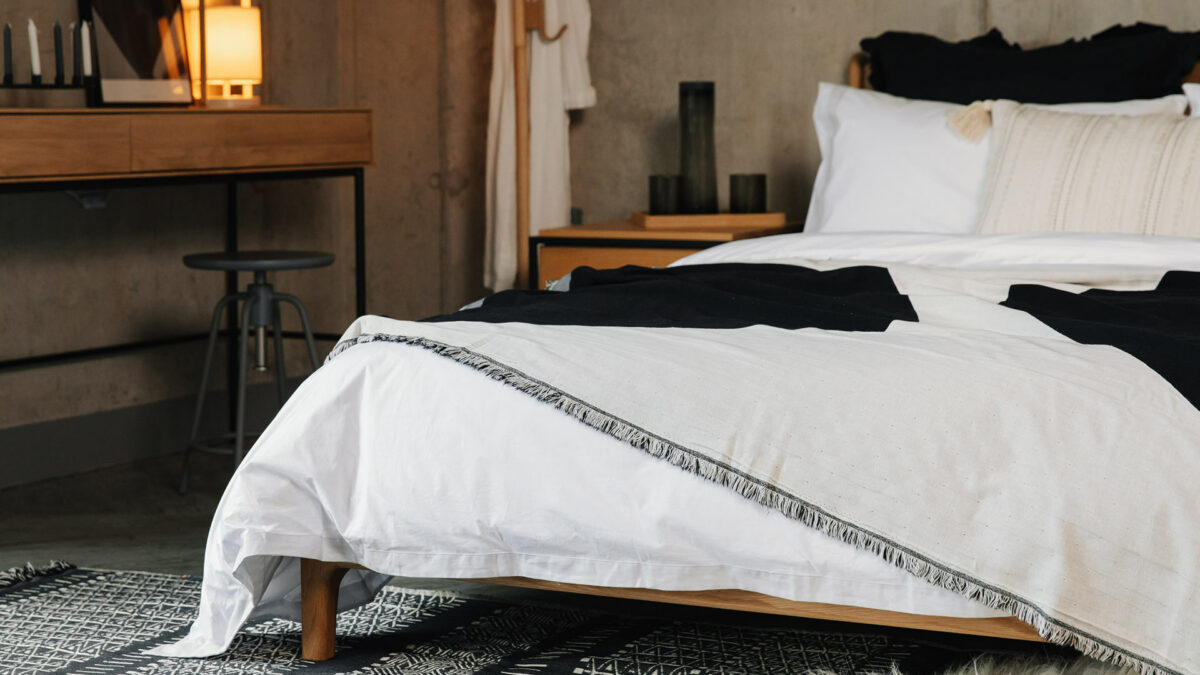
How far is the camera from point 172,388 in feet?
13.5

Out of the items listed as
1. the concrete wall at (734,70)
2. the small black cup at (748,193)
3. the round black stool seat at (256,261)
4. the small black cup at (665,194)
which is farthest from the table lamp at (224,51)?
the small black cup at (748,193)

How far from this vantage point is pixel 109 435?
153 inches

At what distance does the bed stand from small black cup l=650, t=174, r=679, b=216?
5.96ft

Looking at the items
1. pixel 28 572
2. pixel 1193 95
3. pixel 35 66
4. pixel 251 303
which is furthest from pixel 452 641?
pixel 1193 95

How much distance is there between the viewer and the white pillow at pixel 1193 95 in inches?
135

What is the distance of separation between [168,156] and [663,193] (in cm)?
139

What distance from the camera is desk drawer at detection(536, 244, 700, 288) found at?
3.80 meters

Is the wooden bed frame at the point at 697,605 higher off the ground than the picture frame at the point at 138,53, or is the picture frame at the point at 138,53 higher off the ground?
the picture frame at the point at 138,53

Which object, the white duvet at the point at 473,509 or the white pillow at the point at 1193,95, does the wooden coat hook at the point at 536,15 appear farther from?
the white duvet at the point at 473,509

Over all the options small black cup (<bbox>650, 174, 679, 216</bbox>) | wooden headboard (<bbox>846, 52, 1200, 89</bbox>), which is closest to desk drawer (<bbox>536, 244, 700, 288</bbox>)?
small black cup (<bbox>650, 174, 679, 216</bbox>)

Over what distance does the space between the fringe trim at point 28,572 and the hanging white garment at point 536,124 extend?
1.92 meters

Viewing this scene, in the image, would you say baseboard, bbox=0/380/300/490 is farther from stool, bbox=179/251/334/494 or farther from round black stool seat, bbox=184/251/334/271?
round black stool seat, bbox=184/251/334/271

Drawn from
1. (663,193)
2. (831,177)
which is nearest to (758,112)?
(663,193)

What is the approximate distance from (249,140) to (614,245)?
3.31 ft
